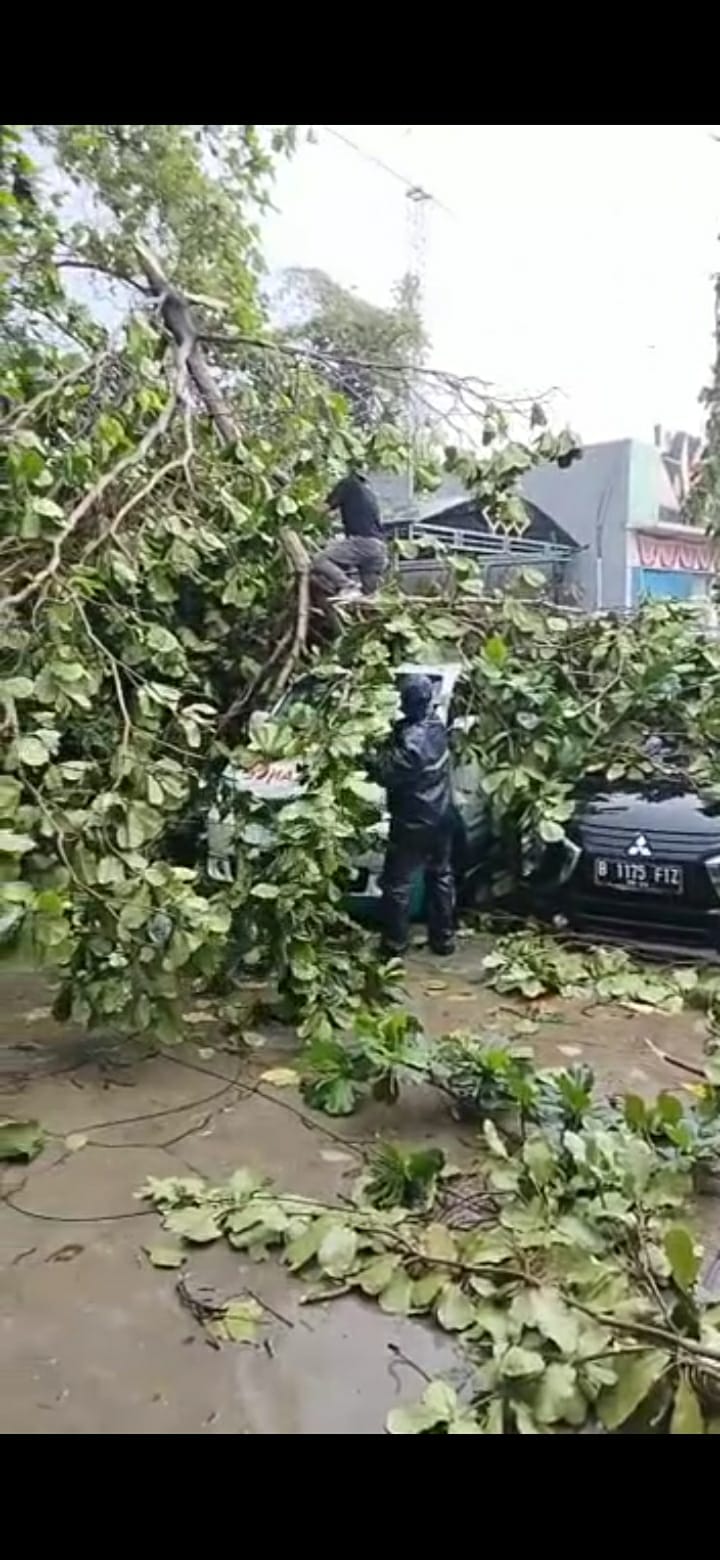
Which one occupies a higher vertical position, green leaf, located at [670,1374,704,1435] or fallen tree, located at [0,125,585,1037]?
fallen tree, located at [0,125,585,1037]

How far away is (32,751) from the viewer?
2668mm

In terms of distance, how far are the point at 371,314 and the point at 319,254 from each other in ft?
1.53

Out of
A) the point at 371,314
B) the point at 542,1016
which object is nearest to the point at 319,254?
the point at 371,314

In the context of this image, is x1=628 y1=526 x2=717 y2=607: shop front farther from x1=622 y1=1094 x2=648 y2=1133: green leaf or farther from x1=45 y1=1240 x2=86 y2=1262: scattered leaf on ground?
x1=45 y1=1240 x2=86 y2=1262: scattered leaf on ground

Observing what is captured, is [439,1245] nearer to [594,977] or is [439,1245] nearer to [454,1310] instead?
[454,1310]

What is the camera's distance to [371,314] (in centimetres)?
680

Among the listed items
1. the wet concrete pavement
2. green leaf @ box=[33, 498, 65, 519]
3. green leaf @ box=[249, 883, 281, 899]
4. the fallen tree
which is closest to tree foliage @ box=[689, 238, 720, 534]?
the fallen tree

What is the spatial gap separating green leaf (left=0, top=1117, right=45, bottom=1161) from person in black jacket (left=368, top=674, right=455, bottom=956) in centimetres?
185

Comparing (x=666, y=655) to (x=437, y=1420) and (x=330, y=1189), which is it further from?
(x=437, y=1420)

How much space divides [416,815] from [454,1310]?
7.69ft

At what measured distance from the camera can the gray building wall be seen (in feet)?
21.8

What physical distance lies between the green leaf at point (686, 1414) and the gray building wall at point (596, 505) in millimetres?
4986

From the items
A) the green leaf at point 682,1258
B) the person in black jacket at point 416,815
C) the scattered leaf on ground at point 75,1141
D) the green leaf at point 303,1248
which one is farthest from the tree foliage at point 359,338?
the green leaf at point 682,1258

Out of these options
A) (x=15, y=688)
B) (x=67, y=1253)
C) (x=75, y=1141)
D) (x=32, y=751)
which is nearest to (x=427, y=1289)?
(x=67, y=1253)
